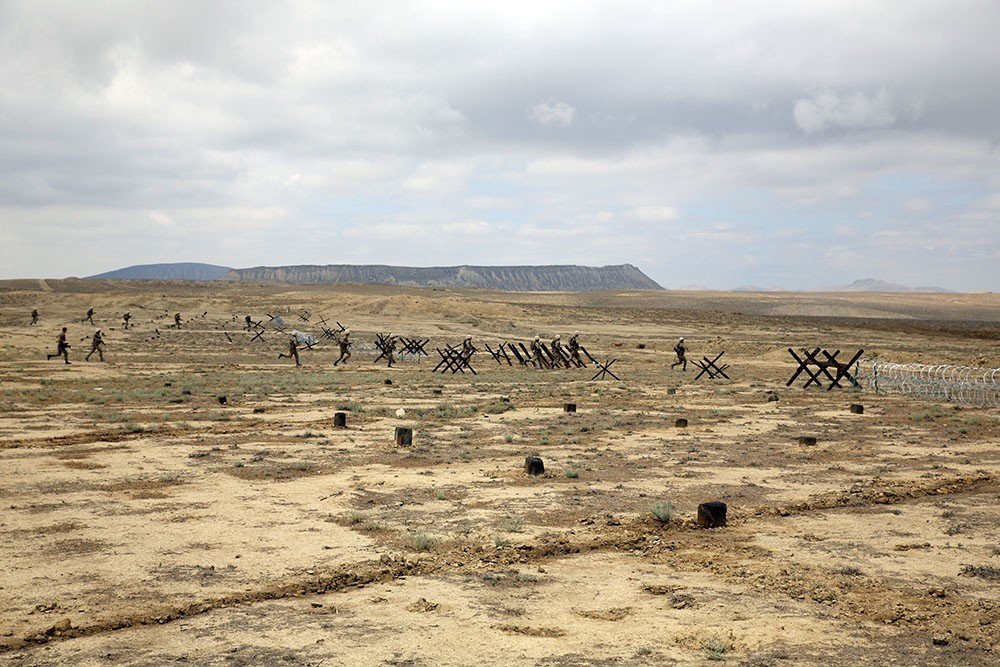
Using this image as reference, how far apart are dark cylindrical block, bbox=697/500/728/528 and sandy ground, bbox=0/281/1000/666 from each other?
0.13 m

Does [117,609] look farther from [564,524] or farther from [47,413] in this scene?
[47,413]

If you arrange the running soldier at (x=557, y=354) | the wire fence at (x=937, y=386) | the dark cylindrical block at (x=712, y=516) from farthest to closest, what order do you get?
1. the running soldier at (x=557, y=354)
2. the wire fence at (x=937, y=386)
3. the dark cylindrical block at (x=712, y=516)

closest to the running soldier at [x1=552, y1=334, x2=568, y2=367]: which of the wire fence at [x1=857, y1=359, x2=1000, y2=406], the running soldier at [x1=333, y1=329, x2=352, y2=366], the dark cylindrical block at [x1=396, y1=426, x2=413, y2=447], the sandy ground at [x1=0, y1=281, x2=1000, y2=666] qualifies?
the running soldier at [x1=333, y1=329, x2=352, y2=366]

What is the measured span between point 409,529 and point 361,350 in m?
37.5

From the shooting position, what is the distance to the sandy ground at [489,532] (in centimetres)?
688

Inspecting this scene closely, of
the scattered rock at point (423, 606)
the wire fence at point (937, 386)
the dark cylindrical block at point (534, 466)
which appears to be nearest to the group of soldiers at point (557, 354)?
the wire fence at point (937, 386)

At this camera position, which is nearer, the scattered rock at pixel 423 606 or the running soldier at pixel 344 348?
the scattered rock at pixel 423 606

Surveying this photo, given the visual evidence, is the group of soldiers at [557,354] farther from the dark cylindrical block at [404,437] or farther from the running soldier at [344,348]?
the dark cylindrical block at [404,437]

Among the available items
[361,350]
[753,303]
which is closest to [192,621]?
[361,350]

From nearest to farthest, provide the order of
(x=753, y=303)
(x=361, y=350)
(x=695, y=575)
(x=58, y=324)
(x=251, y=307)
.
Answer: (x=695, y=575), (x=361, y=350), (x=58, y=324), (x=251, y=307), (x=753, y=303)

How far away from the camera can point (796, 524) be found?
1076 cm

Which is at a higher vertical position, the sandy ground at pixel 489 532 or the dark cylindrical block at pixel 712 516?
the dark cylindrical block at pixel 712 516

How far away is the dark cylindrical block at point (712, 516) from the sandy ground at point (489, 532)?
133 mm

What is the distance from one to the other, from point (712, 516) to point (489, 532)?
2.79 metres
